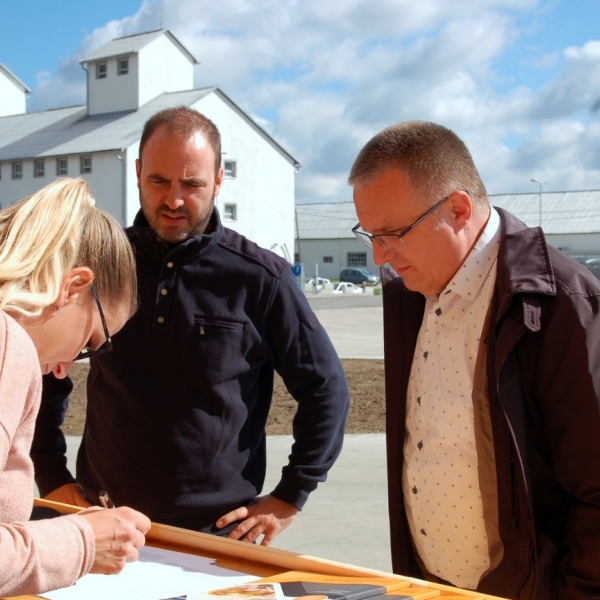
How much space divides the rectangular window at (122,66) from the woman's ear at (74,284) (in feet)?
149

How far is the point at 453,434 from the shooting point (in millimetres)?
2430

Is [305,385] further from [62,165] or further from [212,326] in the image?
[62,165]

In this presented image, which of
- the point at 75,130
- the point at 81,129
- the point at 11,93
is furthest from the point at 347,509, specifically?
the point at 11,93

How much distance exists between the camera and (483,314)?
7.99ft

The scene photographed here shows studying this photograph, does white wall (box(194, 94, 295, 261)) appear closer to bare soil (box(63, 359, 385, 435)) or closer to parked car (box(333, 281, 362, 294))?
parked car (box(333, 281, 362, 294))

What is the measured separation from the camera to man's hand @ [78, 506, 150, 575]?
1.79 meters

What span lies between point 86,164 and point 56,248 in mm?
43787

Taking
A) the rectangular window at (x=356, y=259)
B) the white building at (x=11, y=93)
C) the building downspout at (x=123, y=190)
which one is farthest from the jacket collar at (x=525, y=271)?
the rectangular window at (x=356, y=259)

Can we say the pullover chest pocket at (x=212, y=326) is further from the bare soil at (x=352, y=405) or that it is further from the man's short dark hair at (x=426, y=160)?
the bare soil at (x=352, y=405)

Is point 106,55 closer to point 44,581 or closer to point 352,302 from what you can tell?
point 352,302

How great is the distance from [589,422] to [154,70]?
4566cm

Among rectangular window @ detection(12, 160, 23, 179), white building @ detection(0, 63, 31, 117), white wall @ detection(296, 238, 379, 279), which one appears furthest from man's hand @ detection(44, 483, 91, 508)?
white wall @ detection(296, 238, 379, 279)

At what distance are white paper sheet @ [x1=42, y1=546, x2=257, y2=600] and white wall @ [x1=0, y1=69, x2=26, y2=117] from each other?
186 ft

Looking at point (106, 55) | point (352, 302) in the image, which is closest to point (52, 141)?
point (106, 55)
